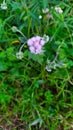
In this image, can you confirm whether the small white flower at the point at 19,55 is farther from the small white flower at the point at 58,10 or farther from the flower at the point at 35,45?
the small white flower at the point at 58,10

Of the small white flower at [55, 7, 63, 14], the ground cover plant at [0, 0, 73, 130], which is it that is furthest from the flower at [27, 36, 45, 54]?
the small white flower at [55, 7, 63, 14]

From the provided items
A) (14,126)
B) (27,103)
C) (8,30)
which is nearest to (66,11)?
(8,30)

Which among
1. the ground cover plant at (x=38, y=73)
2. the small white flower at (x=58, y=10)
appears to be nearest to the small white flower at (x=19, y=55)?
the ground cover plant at (x=38, y=73)

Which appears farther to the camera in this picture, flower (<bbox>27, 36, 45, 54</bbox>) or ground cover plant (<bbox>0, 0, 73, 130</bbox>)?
ground cover plant (<bbox>0, 0, 73, 130</bbox>)

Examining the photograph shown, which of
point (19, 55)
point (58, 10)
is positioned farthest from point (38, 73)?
point (58, 10)

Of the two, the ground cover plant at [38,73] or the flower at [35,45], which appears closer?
the flower at [35,45]

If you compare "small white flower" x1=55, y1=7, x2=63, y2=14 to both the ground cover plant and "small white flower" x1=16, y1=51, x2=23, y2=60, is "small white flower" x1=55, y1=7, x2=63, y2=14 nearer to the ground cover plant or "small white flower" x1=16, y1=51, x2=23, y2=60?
the ground cover plant

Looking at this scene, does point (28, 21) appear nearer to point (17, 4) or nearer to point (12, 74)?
point (17, 4)

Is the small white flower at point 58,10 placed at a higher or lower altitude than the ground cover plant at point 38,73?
higher
